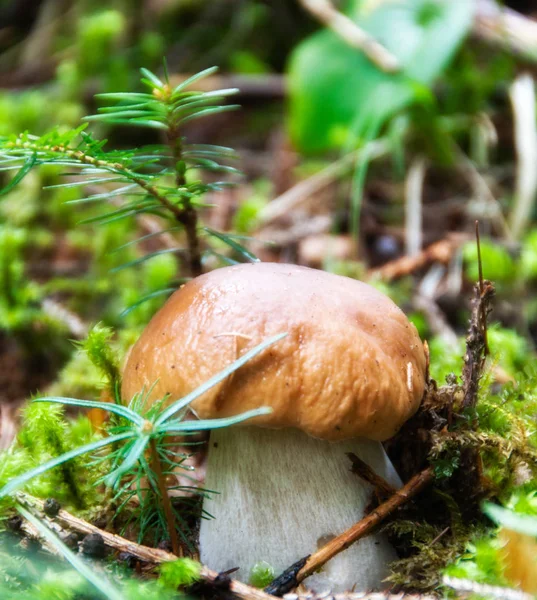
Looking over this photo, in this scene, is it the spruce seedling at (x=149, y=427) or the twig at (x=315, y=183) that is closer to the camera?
the spruce seedling at (x=149, y=427)

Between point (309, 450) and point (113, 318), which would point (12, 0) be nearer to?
point (113, 318)

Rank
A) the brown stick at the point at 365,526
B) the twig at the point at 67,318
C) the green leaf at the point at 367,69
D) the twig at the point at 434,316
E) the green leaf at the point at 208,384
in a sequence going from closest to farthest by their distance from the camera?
the green leaf at the point at 208,384, the brown stick at the point at 365,526, the twig at the point at 67,318, the twig at the point at 434,316, the green leaf at the point at 367,69

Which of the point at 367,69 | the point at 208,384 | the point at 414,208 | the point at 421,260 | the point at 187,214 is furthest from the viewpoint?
the point at 367,69

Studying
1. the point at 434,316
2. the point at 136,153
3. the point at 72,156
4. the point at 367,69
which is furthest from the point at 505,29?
the point at 72,156

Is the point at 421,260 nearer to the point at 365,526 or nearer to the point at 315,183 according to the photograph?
the point at 315,183

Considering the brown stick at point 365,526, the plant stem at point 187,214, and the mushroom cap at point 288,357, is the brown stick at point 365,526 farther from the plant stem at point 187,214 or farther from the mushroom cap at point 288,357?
the plant stem at point 187,214

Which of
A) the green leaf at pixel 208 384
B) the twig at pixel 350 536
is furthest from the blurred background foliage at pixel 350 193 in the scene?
the green leaf at pixel 208 384
